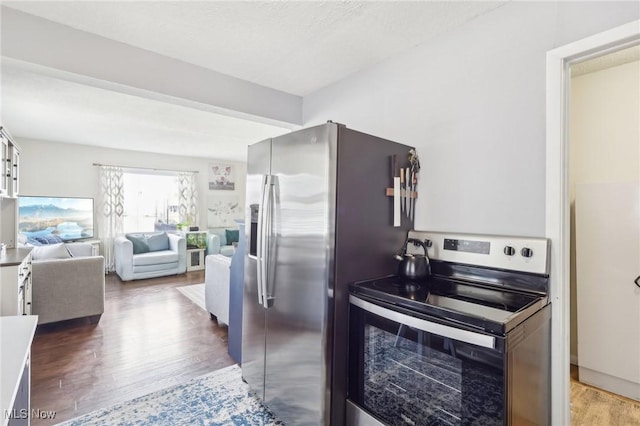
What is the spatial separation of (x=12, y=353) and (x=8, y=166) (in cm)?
300

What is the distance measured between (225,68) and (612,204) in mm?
2950

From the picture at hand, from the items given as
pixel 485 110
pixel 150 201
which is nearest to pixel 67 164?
pixel 150 201

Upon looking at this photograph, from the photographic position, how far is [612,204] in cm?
218

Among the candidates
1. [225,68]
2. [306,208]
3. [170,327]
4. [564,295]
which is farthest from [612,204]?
[170,327]

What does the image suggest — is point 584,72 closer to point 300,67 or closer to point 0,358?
point 300,67

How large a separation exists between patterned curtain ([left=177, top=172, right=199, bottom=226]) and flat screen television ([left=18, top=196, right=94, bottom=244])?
1606mm

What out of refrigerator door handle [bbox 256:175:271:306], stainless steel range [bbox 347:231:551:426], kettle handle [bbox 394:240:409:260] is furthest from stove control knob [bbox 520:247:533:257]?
refrigerator door handle [bbox 256:175:271:306]

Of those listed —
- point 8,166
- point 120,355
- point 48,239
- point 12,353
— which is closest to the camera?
point 12,353

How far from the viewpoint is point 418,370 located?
1281 mm

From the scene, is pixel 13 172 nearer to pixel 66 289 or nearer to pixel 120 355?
pixel 66 289

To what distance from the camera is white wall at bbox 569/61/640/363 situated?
2248 millimetres

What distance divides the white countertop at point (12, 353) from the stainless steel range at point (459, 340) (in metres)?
1.23

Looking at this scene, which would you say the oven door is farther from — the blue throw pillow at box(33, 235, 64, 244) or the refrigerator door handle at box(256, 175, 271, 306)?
the blue throw pillow at box(33, 235, 64, 244)

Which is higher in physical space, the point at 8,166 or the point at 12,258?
the point at 8,166
